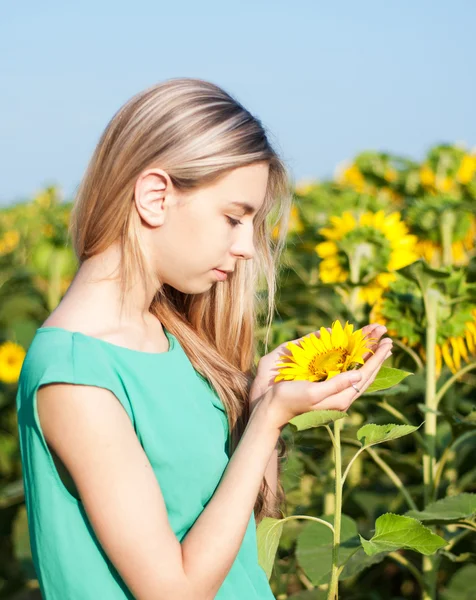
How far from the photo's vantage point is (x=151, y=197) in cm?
123

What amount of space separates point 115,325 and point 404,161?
2771 millimetres

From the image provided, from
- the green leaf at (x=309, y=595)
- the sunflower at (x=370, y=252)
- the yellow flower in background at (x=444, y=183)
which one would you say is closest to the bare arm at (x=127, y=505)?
the green leaf at (x=309, y=595)

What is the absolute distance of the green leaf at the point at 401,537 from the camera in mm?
1130

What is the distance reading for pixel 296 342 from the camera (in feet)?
4.26

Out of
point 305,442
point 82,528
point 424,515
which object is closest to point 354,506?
point 305,442

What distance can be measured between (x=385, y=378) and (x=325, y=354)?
3.2 inches

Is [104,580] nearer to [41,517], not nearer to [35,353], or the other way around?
[41,517]

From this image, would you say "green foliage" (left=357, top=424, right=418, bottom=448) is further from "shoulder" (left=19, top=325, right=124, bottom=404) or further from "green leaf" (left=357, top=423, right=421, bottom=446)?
"shoulder" (left=19, top=325, right=124, bottom=404)

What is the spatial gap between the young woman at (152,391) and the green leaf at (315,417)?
2 cm

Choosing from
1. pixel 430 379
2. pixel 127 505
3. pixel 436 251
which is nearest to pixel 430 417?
pixel 430 379

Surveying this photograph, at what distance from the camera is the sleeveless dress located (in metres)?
1.13

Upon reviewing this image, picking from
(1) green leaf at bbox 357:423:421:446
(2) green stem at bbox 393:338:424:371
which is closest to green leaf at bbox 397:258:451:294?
(2) green stem at bbox 393:338:424:371

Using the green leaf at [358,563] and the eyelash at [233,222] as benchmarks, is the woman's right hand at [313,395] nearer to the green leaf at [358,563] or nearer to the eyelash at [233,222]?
the eyelash at [233,222]

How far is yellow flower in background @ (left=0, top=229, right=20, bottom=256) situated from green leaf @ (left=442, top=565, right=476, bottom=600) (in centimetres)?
329
